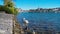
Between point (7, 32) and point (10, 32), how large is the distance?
18cm

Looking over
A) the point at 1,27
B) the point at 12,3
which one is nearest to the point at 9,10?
the point at 12,3

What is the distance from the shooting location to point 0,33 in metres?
10.5

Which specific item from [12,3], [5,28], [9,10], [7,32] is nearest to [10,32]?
[7,32]

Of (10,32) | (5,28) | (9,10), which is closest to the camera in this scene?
(10,32)

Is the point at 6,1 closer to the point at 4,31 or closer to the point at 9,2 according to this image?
the point at 9,2

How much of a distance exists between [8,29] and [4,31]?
39 centimetres

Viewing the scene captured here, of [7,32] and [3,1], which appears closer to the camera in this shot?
[7,32]

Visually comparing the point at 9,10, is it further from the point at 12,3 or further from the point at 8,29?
the point at 8,29

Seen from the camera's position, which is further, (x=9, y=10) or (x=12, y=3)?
(x=12, y=3)

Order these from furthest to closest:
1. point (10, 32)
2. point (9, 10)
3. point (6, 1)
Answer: point (6, 1), point (9, 10), point (10, 32)

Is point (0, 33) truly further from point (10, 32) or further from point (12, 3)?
point (12, 3)

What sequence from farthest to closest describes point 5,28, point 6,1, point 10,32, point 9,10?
point 6,1 < point 9,10 < point 5,28 < point 10,32

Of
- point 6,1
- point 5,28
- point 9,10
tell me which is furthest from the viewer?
point 6,1

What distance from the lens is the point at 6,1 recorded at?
28578mm
